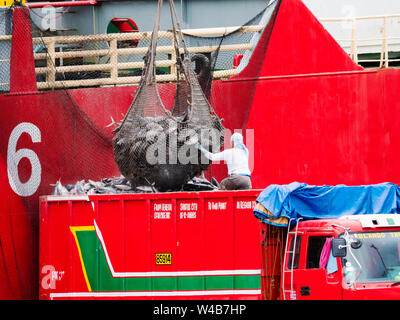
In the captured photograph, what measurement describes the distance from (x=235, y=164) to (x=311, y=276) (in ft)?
12.8

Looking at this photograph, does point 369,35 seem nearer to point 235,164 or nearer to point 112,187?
point 235,164

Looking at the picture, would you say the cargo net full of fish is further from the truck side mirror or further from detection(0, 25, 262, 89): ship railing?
the truck side mirror

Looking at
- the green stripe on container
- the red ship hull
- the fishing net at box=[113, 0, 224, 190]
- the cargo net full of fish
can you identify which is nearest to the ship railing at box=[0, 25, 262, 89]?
the cargo net full of fish

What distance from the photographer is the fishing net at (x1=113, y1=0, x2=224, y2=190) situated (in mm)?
12445

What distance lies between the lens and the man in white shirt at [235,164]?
41.0 feet

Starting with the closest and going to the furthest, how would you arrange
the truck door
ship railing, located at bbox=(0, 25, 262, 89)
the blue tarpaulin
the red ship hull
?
the truck door < the blue tarpaulin < the red ship hull < ship railing, located at bbox=(0, 25, 262, 89)

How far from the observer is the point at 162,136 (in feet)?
40.8

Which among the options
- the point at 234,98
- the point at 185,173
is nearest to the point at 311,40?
the point at 234,98

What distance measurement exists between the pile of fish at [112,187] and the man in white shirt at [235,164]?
518 mm

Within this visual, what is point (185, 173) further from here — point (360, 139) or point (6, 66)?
point (6, 66)

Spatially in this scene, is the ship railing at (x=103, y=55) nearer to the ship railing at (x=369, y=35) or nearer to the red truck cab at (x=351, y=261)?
the ship railing at (x=369, y=35)

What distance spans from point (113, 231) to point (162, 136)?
1.80m

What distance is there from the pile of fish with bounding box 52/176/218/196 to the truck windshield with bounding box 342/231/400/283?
14.9 ft

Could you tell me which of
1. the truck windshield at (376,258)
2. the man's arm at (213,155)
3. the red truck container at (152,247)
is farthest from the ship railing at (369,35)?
the truck windshield at (376,258)
